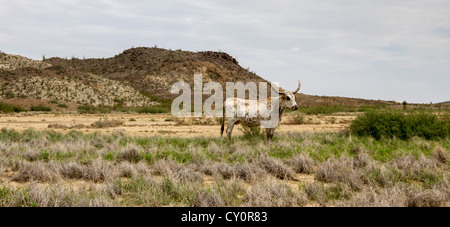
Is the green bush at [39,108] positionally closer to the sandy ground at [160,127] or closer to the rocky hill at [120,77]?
the rocky hill at [120,77]

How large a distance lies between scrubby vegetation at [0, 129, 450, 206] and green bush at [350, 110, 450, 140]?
171 centimetres

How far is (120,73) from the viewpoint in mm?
78688

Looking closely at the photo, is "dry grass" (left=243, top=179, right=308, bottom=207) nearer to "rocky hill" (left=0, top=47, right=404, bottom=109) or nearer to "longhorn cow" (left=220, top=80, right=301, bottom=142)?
"longhorn cow" (left=220, top=80, right=301, bottom=142)

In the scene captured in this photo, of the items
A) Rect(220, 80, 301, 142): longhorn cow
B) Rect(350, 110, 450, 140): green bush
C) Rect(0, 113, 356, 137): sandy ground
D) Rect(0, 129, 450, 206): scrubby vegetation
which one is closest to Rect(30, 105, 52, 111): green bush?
Rect(0, 113, 356, 137): sandy ground

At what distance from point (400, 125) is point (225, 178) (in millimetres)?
8568

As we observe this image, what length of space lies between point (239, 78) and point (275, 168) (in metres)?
76.0

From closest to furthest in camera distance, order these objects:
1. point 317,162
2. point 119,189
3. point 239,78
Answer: point 119,189 < point 317,162 < point 239,78

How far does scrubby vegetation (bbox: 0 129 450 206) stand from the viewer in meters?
5.38

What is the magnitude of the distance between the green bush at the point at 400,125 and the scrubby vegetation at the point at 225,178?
5.60 ft

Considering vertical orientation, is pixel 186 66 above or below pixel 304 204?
above
